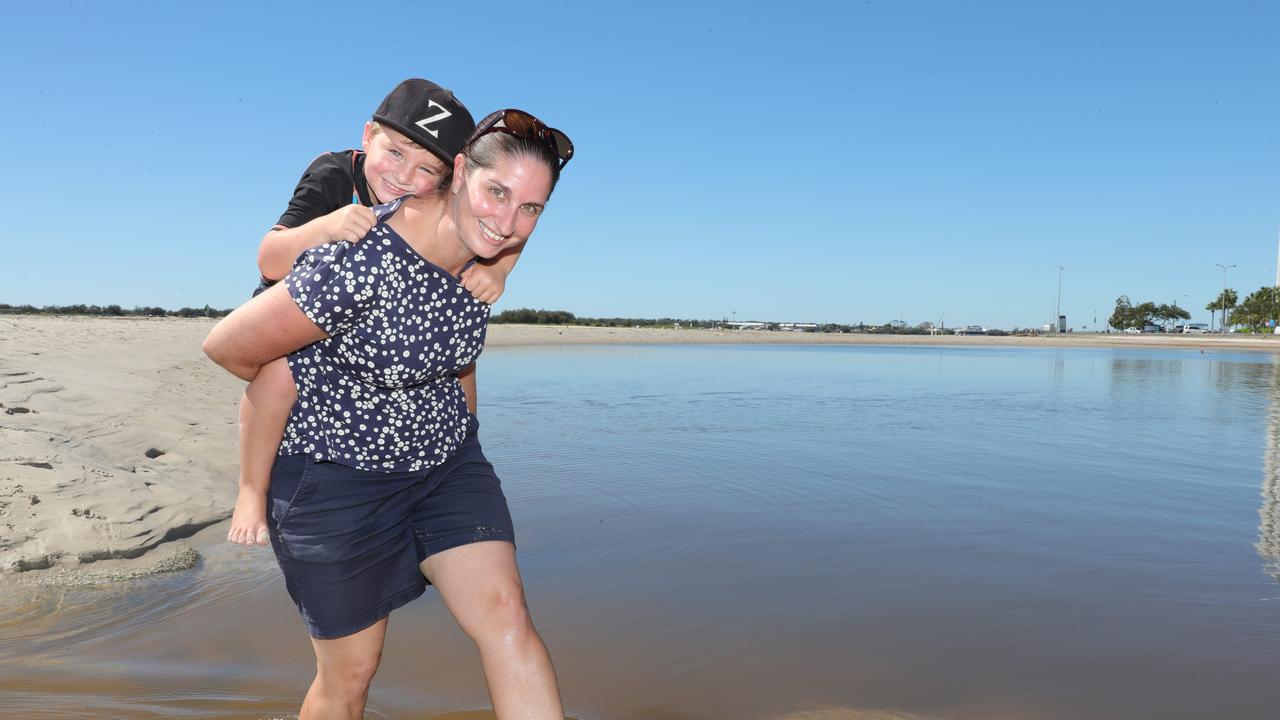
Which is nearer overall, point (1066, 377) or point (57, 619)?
point (57, 619)

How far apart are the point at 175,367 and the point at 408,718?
11505 mm

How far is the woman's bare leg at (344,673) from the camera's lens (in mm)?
2195

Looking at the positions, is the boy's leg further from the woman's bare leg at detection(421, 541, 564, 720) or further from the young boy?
the woman's bare leg at detection(421, 541, 564, 720)

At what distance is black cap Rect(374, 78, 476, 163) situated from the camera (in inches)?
88.6

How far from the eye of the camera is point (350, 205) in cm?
196

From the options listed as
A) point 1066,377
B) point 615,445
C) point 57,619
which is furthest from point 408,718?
point 1066,377

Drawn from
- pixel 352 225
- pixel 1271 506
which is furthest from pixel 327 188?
pixel 1271 506

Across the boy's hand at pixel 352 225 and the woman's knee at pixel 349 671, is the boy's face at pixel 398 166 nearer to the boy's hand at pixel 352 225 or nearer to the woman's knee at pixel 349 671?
the boy's hand at pixel 352 225

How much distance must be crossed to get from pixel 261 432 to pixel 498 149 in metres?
0.95

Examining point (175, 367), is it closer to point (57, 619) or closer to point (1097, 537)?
point (57, 619)

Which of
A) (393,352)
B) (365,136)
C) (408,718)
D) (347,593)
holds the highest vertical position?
(365,136)

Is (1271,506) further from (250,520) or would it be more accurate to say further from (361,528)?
(250,520)

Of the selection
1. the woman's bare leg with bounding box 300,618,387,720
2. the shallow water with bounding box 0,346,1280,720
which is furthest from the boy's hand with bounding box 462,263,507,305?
the shallow water with bounding box 0,346,1280,720

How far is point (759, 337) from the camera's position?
65938mm
